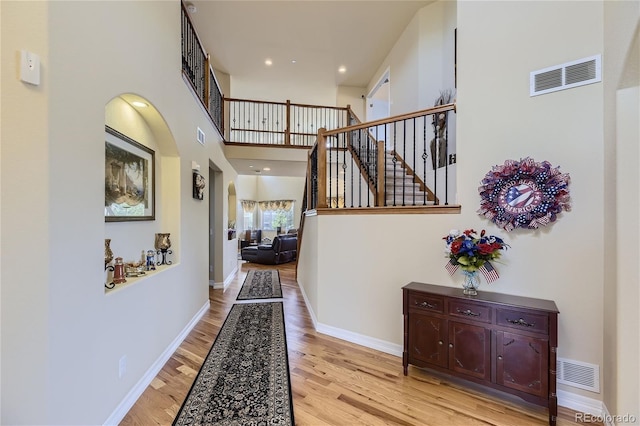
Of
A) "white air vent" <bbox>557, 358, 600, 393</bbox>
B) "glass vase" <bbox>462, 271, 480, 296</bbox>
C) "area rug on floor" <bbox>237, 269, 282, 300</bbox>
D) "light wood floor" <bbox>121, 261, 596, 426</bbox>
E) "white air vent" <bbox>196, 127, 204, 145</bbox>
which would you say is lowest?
"area rug on floor" <bbox>237, 269, 282, 300</bbox>

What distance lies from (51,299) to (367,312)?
2571 millimetres

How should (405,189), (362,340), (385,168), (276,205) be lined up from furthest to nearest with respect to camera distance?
(276,205), (405,189), (385,168), (362,340)

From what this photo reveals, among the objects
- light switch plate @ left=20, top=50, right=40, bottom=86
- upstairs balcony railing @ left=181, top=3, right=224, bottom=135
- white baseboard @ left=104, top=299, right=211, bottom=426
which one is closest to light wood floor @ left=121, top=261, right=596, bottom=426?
white baseboard @ left=104, top=299, right=211, bottom=426

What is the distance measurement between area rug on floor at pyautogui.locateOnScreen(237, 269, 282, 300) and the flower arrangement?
11.4 ft

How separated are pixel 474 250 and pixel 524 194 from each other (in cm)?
59

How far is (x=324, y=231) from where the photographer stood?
3422 millimetres

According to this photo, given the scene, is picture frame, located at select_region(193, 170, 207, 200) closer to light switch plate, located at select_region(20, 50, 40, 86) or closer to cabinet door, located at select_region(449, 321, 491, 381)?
light switch plate, located at select_region(20, 50, 40, 86)

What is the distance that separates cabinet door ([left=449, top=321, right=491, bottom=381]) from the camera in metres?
2.12

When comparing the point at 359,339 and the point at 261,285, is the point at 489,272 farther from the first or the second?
the point at 261,285

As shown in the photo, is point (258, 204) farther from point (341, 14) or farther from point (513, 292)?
point (513, 292)

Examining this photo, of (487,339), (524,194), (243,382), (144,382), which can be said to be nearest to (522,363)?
(487,339)

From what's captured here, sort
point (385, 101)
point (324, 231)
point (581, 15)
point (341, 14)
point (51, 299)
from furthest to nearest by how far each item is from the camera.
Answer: point (385, 101), point (341, 14), point (324, 231), point (581, 15), point (51, 299)

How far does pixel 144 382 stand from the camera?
90.7 inches

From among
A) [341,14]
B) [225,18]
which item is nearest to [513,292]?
[341,14]
